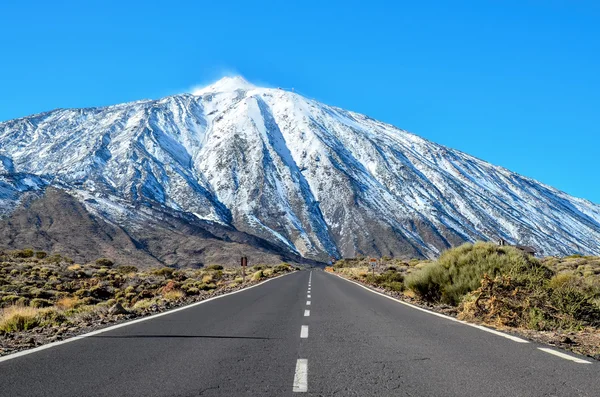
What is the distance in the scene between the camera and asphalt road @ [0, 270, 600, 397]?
5000 mm

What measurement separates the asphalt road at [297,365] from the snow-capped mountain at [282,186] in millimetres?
105333

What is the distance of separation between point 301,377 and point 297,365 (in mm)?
697

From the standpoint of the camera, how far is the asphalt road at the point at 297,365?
5.00m

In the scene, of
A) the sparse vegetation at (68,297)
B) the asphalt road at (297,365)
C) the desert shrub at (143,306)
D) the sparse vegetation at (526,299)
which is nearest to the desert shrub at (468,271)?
the sparse vegetation at (526,299)

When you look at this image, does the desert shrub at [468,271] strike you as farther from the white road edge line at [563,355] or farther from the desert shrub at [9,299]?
the desert shrub at [9,299]

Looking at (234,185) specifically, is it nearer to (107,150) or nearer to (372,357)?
(107,150)

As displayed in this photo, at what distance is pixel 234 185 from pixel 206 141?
45.1m

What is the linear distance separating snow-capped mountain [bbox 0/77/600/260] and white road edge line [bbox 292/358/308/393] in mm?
107740

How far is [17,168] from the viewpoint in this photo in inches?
6245

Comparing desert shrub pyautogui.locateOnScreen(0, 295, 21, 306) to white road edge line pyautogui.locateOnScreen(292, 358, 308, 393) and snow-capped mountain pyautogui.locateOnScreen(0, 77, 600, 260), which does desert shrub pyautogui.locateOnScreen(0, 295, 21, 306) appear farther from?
snow-capped mountain pyautogui.locateOnScreen(0, 77, 600, 260)

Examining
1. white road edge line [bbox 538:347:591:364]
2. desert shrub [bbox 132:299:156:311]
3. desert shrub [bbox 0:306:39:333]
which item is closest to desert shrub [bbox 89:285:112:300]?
desert shrub [bbox 132:299:156:311]

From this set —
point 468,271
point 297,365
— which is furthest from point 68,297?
point 297,365

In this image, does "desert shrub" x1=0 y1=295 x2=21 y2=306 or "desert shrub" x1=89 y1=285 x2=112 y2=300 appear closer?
"desert shrub" x1=0 y1=295 x2=21 y2=306

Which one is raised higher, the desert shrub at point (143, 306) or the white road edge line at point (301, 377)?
the white road edge line at point (301, 377)
